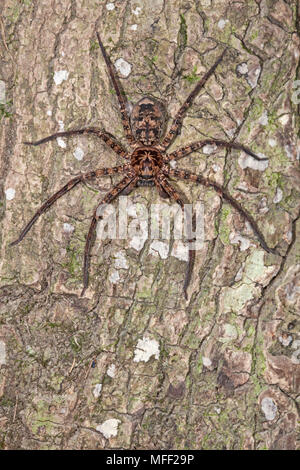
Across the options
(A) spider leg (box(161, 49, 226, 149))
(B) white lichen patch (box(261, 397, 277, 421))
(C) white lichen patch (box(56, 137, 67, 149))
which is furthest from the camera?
(C) white lichen patch (box(56, 137, 67, 149))

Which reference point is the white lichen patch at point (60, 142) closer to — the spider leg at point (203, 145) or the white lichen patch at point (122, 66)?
the white lichen patch at point (122, 66)

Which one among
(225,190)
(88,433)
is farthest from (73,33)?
(88,433)

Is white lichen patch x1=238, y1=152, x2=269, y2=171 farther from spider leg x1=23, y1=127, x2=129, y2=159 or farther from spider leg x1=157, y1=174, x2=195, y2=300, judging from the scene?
spider leg x1=23, y1=127, x2=129, y2=159

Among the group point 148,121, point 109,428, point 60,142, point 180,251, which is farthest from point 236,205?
point 109,428

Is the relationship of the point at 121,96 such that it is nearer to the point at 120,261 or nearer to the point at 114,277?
the point at 120,261

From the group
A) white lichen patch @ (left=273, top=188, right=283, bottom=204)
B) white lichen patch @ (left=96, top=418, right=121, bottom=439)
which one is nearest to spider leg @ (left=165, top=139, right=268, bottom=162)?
white lichen patch @ (left=273, top=188, right=283, bottom=204)
